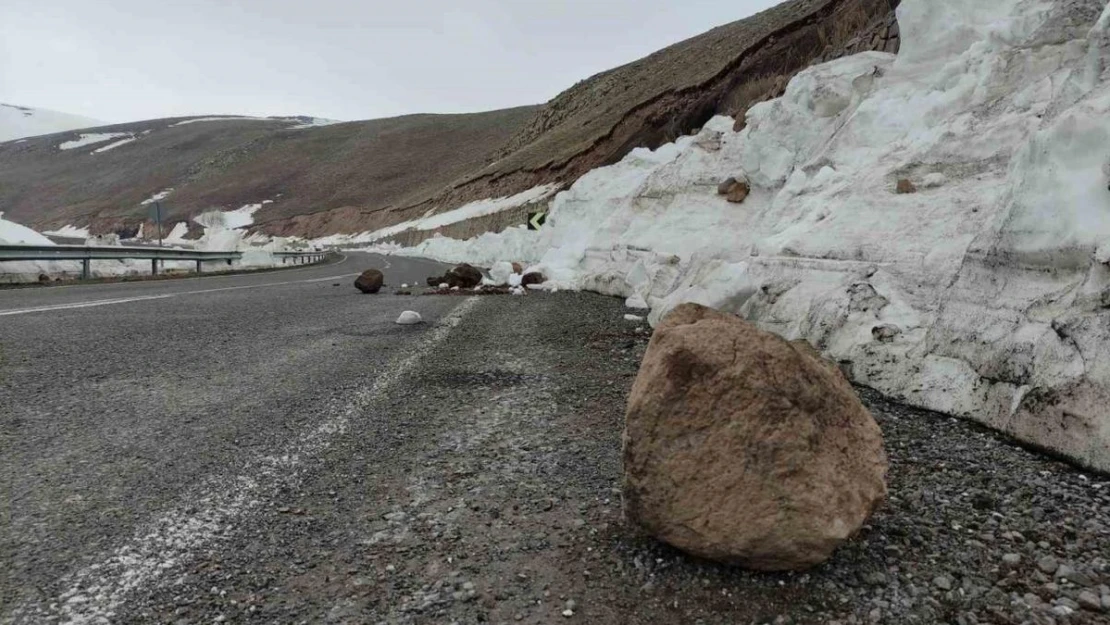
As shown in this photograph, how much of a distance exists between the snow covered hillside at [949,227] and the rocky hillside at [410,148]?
4.04 m

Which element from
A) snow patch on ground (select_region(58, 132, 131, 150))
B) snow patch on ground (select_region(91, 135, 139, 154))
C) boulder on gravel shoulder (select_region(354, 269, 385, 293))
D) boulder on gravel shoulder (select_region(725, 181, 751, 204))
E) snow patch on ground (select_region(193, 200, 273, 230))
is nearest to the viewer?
boulder on gravel shoulder (select_region(725, 181, 751, 204))

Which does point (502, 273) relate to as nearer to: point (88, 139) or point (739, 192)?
point (739, 192)

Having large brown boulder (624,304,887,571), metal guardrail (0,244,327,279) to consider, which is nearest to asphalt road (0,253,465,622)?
large brown boulder (624,304,887,571)

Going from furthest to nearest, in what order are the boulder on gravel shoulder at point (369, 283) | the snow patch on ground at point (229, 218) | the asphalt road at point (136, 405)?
1. the snow patch on ground at point (229, 218)
2. the boulder on gravel shoulder at point (369, 283)
3. the asphalt road at point (136, 405)

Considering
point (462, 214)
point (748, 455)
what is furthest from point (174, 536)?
point (462, 214)

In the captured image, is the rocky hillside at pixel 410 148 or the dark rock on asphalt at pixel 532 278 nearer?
the dark rock on asphalt at pixel 532 278

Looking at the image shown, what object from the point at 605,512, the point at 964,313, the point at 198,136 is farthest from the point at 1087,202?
the point at 198,136

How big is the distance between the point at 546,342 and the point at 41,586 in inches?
172

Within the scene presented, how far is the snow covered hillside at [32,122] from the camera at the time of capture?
180250 mm

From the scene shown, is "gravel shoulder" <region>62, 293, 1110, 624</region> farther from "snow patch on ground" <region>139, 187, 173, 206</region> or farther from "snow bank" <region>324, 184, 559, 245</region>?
"snow patch on ground" <region>139, 187, 173, 206</region>

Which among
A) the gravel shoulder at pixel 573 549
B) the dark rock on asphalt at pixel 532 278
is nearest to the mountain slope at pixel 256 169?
the dark rock on asphalt at pixel 532 278

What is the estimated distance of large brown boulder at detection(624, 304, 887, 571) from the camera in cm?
194

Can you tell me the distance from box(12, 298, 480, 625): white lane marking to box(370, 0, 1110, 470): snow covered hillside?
323 centimetres

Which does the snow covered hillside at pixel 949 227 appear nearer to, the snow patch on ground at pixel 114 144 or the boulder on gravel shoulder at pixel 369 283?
the boulder on gravel shoulder at pixel 369 283
